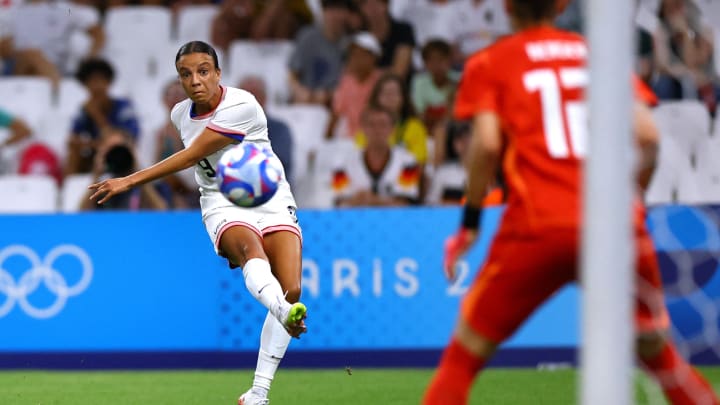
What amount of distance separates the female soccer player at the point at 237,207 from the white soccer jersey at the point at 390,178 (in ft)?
13.8

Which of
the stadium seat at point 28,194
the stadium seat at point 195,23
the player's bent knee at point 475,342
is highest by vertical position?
the player's bent knee at point 475,342

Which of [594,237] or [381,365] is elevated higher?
[594,237]

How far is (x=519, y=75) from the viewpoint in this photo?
4508 millimetres

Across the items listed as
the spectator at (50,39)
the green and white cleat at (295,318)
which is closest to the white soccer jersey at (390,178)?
the spectator at (50,39)

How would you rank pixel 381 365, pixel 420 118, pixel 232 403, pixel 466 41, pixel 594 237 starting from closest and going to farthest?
pixel 594 237 < pixel 232 403 < pixel 381 365 < pixel 420 118 < pixel 466 41

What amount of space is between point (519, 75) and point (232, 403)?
4009mm

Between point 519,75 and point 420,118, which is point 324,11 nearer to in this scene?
point 420,118

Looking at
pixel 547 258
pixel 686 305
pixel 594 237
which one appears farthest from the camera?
pixel 686 305

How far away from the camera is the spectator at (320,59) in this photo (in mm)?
13641

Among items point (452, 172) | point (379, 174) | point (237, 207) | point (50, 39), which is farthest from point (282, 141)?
point (237, 207)

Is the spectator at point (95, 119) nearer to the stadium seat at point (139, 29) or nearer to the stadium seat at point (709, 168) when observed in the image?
the stadium seat at point (139, 29)

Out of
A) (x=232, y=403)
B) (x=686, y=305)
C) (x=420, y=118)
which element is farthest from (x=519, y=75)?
(x=420, y=118)

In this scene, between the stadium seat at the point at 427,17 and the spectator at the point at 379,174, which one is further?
the stadium seat at the point at 427,17

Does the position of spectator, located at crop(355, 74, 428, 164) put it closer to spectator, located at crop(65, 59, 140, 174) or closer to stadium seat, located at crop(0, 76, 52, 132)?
spectator, located at crop(65, 59, 140, 174)
